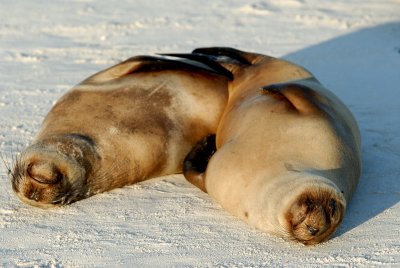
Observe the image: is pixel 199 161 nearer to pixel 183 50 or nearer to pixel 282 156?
pixel 282 156

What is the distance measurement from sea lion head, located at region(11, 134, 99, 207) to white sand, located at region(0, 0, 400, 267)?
0.34 ft

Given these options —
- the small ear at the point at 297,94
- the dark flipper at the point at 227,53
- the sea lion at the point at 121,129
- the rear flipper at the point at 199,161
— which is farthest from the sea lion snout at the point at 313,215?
the dark flipper at the point at 227,53

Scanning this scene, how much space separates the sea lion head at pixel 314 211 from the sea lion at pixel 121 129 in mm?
1156

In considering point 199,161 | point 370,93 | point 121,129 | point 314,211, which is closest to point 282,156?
point 314,211

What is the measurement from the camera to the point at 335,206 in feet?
15.0

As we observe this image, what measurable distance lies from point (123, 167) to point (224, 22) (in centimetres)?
347

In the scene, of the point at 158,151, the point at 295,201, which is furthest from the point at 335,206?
the point at 158,151

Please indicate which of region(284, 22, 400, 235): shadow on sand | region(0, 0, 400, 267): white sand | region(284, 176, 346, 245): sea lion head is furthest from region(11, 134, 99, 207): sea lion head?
region(284, 22, 400, 235): shadow on sand

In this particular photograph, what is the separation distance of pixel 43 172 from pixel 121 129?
1.92 ft

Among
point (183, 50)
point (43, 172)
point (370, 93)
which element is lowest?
point (183, 50)

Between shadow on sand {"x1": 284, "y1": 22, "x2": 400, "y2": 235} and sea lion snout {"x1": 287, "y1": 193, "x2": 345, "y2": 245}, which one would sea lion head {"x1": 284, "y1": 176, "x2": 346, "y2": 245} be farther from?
shadow on sand {"x1": 284, "y1": 22, "x2": 400, "y2": 235}

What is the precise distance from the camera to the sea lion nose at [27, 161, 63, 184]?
5016mm

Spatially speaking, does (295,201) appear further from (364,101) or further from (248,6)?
(248,6)

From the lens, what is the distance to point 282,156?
4.90 meters
